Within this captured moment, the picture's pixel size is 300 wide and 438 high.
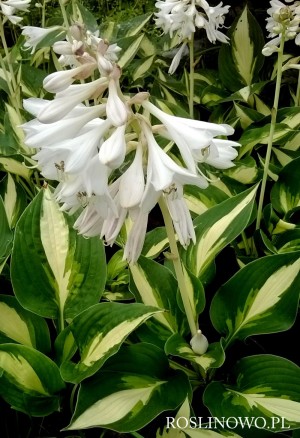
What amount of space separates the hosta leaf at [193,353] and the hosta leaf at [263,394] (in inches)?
4.0

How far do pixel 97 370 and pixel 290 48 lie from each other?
121 inches

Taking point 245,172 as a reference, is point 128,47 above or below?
above

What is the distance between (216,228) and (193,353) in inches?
18.4

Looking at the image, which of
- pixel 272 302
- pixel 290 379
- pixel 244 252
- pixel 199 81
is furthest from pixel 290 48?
pixel 290 379

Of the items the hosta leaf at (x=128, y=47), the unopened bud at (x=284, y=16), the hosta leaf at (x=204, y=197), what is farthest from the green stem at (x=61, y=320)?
the hosta leaf at (x=128, y=47)

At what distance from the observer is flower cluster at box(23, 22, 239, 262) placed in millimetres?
1068

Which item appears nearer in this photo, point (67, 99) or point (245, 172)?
point (67, 99)

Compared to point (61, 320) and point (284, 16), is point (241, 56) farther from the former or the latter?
point (61, 320)

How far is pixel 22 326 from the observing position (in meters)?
1.72

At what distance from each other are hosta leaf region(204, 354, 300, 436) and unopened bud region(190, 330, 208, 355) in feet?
0.37

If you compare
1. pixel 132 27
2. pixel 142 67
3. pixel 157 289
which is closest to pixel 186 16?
pixel 142 67

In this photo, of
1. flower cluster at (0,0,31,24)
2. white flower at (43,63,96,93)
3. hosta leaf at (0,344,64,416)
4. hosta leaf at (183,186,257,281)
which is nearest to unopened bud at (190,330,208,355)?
hosta leaf at (183,186,257,281)

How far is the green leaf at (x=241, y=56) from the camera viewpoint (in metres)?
3.40

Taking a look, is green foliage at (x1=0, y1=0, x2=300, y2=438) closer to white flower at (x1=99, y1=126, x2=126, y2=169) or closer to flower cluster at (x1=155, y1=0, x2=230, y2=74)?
white flower at (x1=99, y1=126, x2=126, y2=169)
